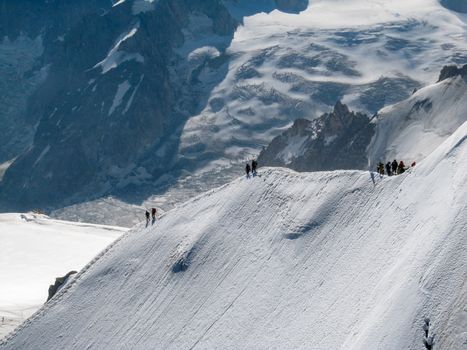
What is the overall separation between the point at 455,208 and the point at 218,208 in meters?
29.7

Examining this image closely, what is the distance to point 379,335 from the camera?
71500 mm

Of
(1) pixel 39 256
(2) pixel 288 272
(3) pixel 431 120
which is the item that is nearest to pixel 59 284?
(2) pixel 288 272

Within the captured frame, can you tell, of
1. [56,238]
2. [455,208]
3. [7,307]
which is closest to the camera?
[455,208]

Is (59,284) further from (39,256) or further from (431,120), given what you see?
(431,120)

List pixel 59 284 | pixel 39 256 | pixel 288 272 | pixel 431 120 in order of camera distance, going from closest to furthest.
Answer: pixel 288 272
pixel 59 284
pixel 39 256
pixel 431 120

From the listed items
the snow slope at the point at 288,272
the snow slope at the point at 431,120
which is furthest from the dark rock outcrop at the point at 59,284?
the snow slope at the point at 431,120

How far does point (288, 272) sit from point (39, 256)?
95.5 m

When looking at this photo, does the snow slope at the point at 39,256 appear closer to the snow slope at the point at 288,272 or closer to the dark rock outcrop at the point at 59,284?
the dark rock outcrop at the point at 59,284

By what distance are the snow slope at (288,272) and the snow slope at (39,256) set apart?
118 feet

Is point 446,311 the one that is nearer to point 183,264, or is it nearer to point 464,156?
point 464,156

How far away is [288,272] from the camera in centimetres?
8931

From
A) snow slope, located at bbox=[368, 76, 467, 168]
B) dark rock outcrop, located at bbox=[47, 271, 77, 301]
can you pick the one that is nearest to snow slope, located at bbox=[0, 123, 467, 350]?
dark rock outcrop, located at bbox=[47, 271, 77, 301]

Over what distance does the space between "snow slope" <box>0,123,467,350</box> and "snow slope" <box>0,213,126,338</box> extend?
118 feet

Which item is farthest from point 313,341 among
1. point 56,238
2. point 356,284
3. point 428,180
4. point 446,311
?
point 56,238
